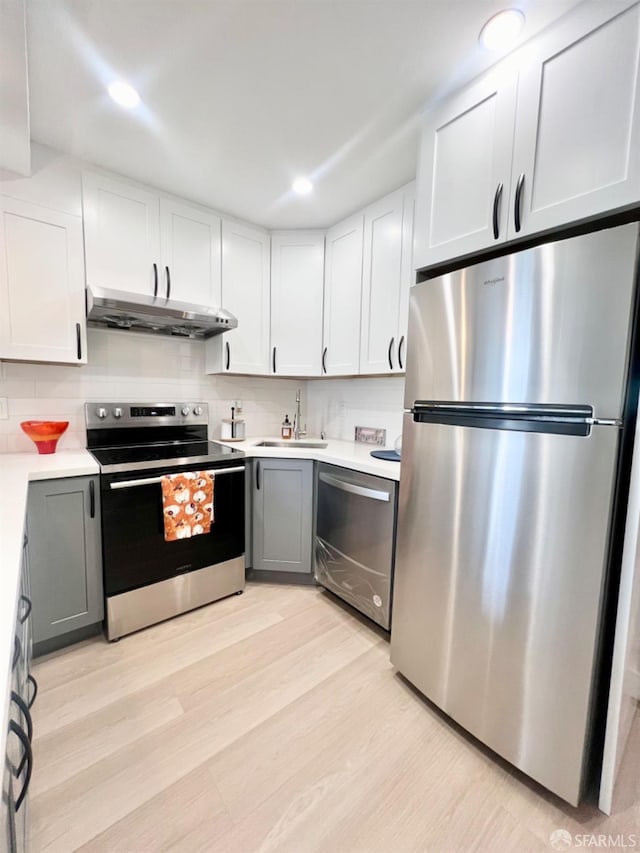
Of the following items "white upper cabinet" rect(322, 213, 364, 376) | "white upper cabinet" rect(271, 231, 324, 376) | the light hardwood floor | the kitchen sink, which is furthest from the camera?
the kitchen sink

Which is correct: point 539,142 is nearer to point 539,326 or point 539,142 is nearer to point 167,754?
point 539,326

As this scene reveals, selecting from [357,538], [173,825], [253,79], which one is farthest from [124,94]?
[173,825]

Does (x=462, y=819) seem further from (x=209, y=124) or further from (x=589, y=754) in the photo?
(x=209, y=124)

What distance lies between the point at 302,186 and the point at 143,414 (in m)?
1.68

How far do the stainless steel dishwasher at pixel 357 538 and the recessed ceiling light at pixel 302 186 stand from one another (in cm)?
159

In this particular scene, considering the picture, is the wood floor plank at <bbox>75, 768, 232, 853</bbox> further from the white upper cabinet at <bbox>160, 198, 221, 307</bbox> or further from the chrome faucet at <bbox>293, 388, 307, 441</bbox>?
the white upper cabinet at <bbox>160, 198, 221, 307</bbox>

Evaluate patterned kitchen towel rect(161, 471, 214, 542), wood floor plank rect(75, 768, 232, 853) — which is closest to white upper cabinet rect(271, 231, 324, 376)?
patterned kitchen towel rect(161, 471, 214, 542)

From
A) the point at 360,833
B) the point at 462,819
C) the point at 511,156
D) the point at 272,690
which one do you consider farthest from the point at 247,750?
the point at 511,156

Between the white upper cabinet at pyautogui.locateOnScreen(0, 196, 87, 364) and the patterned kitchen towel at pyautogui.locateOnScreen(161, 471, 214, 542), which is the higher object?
the white upper cabinet at pyautogui.locateOnScreen(0, 196, 87, 364)

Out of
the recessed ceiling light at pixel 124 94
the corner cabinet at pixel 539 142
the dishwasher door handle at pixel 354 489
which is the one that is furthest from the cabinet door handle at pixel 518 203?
the recessed ceiling light at pixel 124 94

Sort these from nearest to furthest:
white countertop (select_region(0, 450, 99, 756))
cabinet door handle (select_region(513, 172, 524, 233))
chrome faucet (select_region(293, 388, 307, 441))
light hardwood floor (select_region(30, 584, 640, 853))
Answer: white countertop (select_region(0, 450, 99, 756)), light hardwood floor (select_region(30, 584, 640, 853)), cabinet door handle (select_region(513, 172, 524, 233)), chrome faucet (select_region(293, 388, 307, 441))

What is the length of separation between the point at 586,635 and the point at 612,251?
106 cm

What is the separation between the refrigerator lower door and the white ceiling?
1.30 m

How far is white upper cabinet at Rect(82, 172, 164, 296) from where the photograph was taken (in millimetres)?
1966
